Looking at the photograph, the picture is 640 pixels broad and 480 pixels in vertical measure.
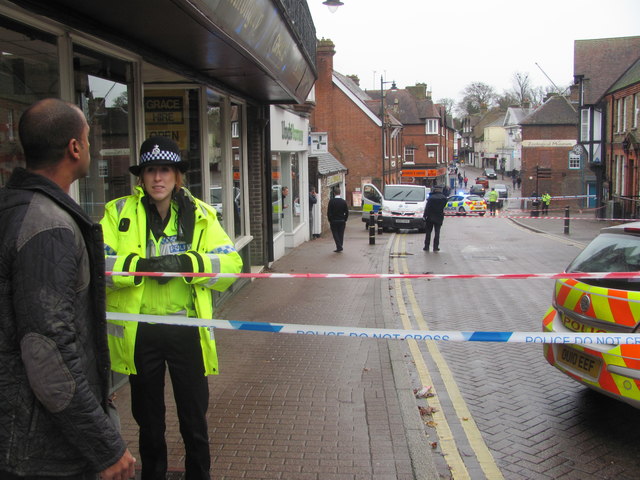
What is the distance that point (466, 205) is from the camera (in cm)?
4359

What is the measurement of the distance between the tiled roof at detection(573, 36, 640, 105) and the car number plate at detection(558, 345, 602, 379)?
38676mm

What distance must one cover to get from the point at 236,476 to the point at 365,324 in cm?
→ 483

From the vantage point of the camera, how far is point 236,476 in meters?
4.16

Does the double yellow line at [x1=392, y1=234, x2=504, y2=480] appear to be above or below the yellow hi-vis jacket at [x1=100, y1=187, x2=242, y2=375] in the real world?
below

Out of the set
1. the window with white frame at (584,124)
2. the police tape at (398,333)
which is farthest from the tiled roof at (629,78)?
the police tape at (398,333)

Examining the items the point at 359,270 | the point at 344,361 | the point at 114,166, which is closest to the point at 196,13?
the point at 114,166

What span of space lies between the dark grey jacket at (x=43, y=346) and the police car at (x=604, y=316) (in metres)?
3.50

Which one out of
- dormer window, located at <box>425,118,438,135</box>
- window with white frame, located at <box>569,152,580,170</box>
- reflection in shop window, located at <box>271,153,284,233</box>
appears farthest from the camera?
dormer window, located at <box>425,118,438,135</box>

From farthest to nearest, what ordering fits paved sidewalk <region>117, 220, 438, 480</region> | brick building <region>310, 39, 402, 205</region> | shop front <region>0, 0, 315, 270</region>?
brick building <region>310, 39, 402, 205</region> < shop front <region>0, 0, 315, 270</region> < paved sidewalk <region>117, 220, 438, 480</region>

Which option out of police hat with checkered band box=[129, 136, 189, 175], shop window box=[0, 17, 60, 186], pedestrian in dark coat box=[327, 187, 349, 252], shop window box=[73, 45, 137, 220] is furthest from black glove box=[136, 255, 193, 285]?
pedestrian in dark coat box=[327, 187, 349, 252]

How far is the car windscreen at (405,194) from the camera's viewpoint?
29.0m

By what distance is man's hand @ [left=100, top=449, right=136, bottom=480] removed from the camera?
2.16 meters

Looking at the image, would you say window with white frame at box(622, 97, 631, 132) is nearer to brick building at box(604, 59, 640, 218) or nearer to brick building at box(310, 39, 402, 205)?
brick building at box(604, 59, 640, 218)

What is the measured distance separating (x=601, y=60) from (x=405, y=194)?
69.4 ft
